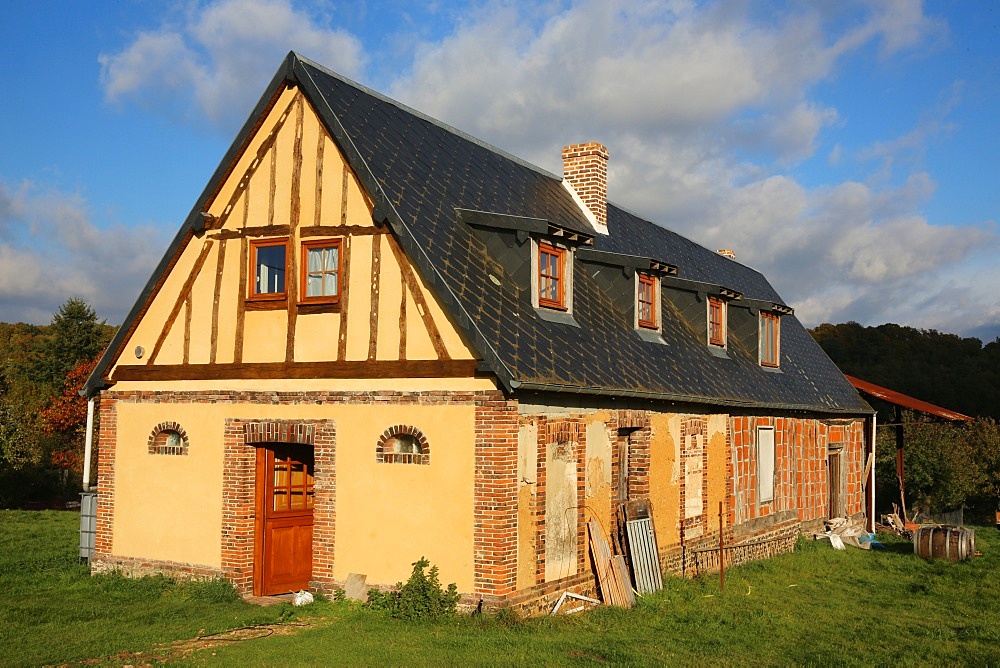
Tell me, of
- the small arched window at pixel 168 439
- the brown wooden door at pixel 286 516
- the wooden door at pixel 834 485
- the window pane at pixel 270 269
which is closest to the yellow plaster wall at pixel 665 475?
the brown wooden door at pixel 286 516

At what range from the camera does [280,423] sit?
540 inches

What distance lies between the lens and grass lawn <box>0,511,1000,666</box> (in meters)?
10.5

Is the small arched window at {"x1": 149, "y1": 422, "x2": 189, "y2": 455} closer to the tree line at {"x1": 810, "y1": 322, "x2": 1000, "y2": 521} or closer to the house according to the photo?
the house

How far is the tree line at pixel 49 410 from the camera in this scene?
99.1 feet

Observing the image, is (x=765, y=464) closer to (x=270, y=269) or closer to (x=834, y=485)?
(x=834, y=485)

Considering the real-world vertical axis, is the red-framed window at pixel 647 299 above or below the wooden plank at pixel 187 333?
above

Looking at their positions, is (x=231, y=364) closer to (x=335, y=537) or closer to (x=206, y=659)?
(x=335, y=537)

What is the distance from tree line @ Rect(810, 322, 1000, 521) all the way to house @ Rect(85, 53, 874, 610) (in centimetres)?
1389

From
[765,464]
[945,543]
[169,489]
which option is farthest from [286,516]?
[945,543]

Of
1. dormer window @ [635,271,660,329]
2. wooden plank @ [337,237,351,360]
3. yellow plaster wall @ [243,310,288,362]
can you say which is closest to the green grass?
yellow plaster wall @ [243,310,288,362]

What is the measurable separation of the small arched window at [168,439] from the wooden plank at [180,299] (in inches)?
43.0

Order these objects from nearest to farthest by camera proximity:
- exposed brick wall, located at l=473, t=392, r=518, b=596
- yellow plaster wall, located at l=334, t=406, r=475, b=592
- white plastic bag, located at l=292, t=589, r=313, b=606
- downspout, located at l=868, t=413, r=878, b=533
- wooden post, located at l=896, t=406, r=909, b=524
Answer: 1. exposed brick wall, located at l=473, t=392, r=518, b=596
2. yellow plaster wall, located at l=334, t=406, r=475, b=592
3. white plastic bag, located at l=292, t=589, r=313, b=606
4. downspout, located at l=868, t=413, r=878, b=533
5. wooden post, located at l=896, t=406, r=909, b=524

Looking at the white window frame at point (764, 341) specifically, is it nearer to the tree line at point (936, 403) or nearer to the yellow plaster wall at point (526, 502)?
the tree line at point (936, 403)

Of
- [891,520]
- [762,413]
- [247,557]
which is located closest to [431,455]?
[247,557]
